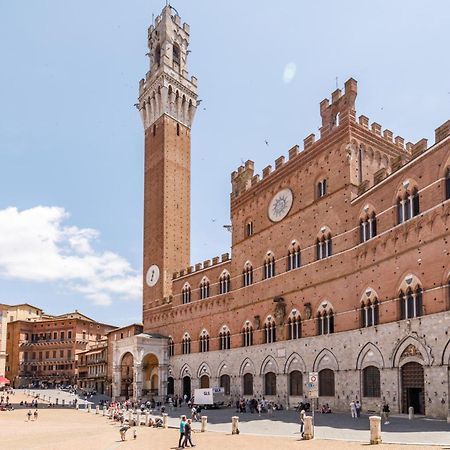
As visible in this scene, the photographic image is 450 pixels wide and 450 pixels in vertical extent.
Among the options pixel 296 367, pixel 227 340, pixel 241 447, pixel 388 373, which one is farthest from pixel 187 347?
pixel 241 447

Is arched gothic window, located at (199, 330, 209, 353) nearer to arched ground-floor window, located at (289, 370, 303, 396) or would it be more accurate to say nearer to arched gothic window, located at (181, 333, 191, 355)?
arched gothic window, located at (181, 333, 191, 355)

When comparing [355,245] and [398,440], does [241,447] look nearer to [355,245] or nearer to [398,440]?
[398,440]

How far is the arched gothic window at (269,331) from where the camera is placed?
4094cm

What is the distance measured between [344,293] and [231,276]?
50.9 feet

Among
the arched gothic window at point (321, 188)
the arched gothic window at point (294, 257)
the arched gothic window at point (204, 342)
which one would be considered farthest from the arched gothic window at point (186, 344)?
the arched gothic window at point (321, 188)

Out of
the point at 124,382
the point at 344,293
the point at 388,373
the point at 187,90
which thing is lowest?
the point at 124,382

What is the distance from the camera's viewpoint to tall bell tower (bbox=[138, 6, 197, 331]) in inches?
2343

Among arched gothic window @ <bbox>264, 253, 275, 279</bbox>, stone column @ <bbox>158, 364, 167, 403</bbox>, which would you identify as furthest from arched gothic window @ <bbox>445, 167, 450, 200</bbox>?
stone column @ <bbox>158, 364, 167, 403</bbox>

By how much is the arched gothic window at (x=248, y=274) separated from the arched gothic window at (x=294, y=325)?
21.9 ft

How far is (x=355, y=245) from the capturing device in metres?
33.5

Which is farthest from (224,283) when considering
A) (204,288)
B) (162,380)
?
(162,380)

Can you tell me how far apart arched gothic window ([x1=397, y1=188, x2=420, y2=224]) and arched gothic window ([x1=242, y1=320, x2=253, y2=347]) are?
18.3 meters

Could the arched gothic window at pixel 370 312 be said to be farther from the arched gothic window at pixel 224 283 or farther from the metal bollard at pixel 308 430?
the arched gothic window at pixel 224 283

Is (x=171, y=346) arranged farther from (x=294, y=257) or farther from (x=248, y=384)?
(x=294, y=257)
